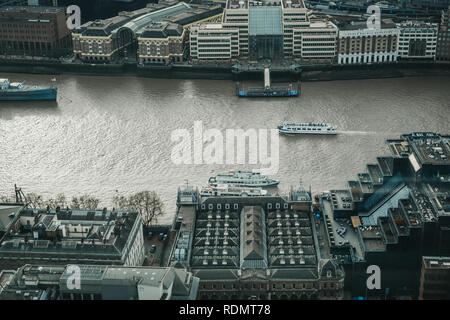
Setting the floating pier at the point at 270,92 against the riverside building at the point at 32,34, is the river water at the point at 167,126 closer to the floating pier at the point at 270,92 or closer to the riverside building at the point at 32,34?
the floating pier at the point at 270,92

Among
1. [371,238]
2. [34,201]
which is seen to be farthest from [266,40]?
[371,238]

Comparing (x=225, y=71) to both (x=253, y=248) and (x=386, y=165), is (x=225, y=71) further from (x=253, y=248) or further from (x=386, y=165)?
(x=253, y=248)

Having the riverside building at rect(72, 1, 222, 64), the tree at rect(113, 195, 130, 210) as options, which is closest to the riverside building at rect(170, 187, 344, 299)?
the tree at rect(113, 195, 130, 210)

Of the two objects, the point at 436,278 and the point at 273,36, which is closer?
the point at 436,278

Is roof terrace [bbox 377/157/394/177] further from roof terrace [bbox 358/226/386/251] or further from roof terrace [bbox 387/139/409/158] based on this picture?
roof terrace [bbox 358/226/386/251]

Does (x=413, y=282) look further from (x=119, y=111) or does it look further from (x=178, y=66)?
Answer: (x=178, y=66)

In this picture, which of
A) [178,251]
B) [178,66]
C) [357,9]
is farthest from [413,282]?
[357,9]

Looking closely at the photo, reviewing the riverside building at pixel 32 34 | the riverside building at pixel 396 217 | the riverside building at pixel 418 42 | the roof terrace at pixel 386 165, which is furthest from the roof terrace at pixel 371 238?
the riverside building at pixel 32 34
